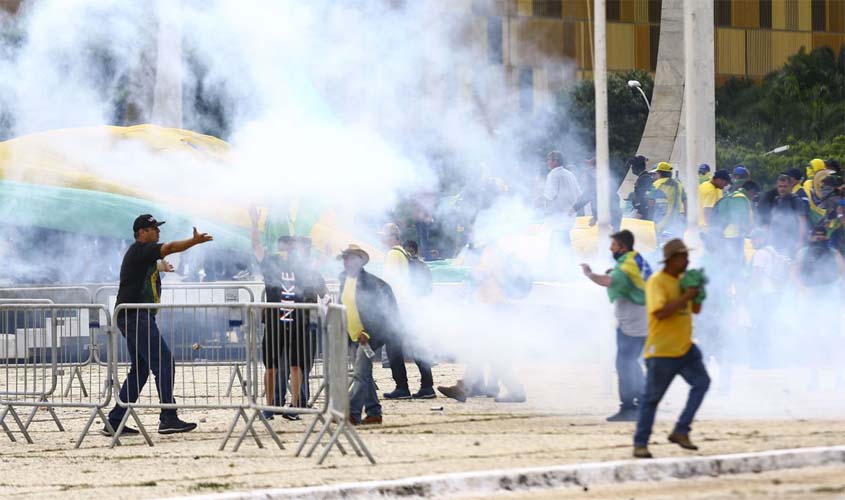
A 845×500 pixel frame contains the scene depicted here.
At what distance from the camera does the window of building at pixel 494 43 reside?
2044cm

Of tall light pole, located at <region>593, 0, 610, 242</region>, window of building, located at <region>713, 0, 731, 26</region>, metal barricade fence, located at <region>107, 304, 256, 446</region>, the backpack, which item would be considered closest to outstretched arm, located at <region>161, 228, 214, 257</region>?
metal barricade fence, located at <region>107, 304, 256, 446</region>

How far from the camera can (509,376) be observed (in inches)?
563

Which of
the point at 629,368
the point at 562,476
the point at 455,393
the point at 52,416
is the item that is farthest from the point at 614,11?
the point at 562,476

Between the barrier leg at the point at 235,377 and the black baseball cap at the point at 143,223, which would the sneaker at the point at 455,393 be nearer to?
the barrier leg at the point at 235,377

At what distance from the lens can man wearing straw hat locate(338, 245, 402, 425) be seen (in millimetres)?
12562

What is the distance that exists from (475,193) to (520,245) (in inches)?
52.5

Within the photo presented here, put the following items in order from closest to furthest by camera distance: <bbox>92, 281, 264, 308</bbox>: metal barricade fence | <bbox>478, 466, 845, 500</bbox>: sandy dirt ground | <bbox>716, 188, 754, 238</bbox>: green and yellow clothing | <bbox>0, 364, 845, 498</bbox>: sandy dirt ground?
<bbox>478, 466, 845, 500</bbox>: sandy dirt ground → <bbox>0, 364, 845, 498</bbox>: sandy dirt ground → <bbox>716, 188, 754, 238</bbox>: green and yellow clothing → <bbox>92, 281, 264, 308</bbox>: metal barricade fence

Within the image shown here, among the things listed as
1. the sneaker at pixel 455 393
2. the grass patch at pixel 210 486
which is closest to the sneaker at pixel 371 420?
the sneaker at pixel 455 393

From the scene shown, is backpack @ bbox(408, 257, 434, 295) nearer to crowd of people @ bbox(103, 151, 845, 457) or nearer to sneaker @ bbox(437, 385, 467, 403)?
crowd of people @ bbox(103, 151, 845, 457)

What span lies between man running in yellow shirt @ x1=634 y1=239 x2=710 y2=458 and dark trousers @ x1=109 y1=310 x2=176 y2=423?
412cm

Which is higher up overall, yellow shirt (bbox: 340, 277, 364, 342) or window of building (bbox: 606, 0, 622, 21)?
window of building (bbox: 606, 0, 622, 21)

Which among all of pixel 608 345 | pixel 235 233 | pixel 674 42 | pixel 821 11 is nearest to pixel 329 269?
pixel 235 233

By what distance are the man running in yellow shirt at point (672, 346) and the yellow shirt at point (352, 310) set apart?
334 centimetres

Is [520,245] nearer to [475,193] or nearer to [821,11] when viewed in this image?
[475,193]
